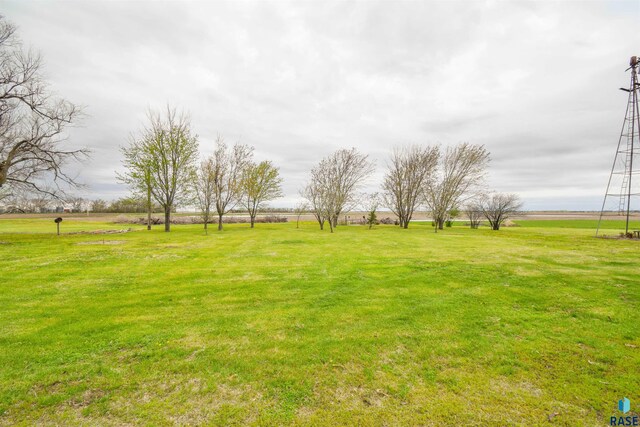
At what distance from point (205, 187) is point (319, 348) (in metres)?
29.9

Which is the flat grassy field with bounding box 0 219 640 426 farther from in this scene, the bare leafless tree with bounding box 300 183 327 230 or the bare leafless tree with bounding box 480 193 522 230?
the bare leafless tree with bounding box 480 193 522 230

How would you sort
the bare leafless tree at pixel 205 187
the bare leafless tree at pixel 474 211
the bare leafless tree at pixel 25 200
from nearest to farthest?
the bare leafless tree at pixel 25 200, the bare leafless tree at pixel 205 187, the bare leafless tree at pixel 474 211

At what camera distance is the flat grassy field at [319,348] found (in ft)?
10.8

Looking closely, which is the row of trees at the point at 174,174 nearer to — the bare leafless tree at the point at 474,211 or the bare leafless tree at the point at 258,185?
the bare leafless tree at the point at 258,185

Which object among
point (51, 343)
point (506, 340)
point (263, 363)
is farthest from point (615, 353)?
point (51, 343)

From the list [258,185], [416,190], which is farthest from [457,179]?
[258,185]

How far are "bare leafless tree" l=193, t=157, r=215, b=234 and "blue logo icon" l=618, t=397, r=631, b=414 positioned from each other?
3073 cm

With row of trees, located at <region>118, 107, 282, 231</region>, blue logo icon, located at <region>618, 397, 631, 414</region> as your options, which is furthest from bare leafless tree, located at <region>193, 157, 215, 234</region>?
blue logo icon, located at <region>618, 397, 631, 414</region>

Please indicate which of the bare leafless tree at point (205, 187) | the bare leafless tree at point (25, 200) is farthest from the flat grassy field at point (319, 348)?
the bare leafless tree at point (205, 187)

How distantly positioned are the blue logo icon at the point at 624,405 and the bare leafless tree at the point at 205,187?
30726 millimetres

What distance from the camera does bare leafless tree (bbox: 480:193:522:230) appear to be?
38.1 m

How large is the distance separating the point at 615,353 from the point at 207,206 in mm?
31445

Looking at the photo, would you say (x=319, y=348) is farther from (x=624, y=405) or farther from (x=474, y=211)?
(x=474, y=211)

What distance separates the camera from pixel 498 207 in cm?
3856
